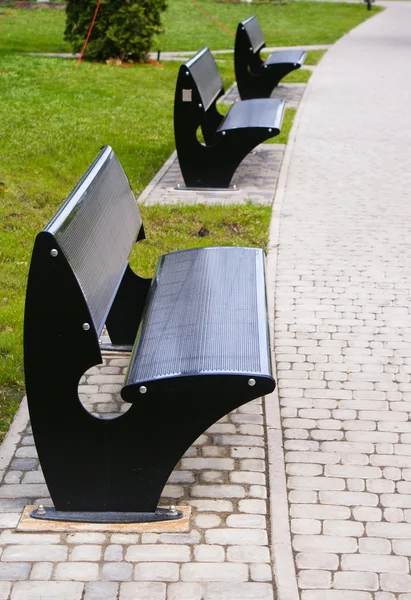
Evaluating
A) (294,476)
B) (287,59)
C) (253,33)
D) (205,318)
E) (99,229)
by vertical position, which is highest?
(99,229)

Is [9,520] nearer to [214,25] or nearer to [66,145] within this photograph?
[66,145]

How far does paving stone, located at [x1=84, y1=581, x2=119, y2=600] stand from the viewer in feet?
11.2

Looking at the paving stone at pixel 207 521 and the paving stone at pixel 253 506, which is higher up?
the paving stone at pixel 207 521

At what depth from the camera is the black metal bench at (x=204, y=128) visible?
28.9 ft

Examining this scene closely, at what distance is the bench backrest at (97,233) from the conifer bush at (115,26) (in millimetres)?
12274

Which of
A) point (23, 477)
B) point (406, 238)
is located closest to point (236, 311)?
point (23, 477)

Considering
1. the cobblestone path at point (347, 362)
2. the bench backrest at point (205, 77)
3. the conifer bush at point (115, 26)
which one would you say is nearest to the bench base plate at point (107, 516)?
the cobblestone path at point (347, 362)

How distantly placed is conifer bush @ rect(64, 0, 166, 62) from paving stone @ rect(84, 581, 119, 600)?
564 inches

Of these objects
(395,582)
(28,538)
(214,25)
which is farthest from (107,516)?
(214,25)

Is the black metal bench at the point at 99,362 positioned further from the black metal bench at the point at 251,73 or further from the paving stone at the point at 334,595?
the black metal bench at the point at 251,73

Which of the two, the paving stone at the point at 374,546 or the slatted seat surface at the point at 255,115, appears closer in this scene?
the paving stone at the point at 374,546

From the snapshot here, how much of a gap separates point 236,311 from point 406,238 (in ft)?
12.4

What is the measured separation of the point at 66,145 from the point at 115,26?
23.3 feet

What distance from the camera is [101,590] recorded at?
3.46 metres
